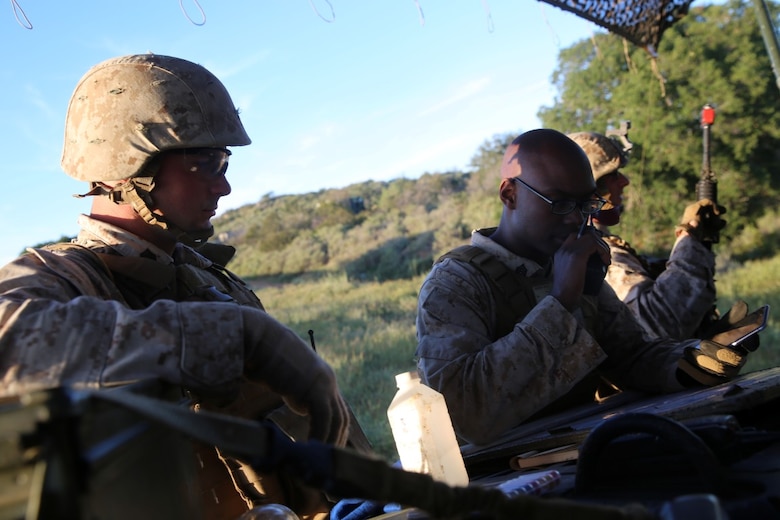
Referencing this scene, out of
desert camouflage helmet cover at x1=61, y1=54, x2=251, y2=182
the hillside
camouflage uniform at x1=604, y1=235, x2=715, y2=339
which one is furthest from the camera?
the hillside

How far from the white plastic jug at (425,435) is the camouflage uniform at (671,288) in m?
3.19

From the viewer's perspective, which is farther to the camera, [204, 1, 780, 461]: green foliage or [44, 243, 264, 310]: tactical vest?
[204, 1, 780, 461]: green foliage

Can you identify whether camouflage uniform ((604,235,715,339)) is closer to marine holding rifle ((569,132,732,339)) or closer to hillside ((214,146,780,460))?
marine holding rifle ((569,132,732,339))

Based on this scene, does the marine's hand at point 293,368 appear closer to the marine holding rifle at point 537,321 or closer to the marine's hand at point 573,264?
the marine holding rifle at point 537,321

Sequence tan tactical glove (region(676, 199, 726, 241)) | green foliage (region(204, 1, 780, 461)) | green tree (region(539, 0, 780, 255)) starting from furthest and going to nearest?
green tree (region(539, 0, 780, 255))
green foliage (region(204, 1, 780, 461))
tan tactical glove (region(676, 199, 726, 241))

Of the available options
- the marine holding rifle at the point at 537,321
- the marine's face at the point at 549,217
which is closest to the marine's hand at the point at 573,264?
the marine holding rifle at the point at 537,321

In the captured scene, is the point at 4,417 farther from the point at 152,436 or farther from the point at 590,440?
the point at 590,440

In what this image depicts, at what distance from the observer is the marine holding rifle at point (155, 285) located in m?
1.48

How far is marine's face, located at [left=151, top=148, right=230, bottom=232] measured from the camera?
97.1 inches

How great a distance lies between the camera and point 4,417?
0.83m

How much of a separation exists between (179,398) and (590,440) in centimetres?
78

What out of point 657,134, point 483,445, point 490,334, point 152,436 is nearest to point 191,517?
point 152,436

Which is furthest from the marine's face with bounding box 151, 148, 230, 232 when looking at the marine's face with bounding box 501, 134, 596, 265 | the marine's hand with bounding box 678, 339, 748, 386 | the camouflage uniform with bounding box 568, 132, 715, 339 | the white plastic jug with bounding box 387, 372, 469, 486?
the camouflage uniform with bounding box 568, 132, 715, 339

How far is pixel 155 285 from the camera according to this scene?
90.4 inches
